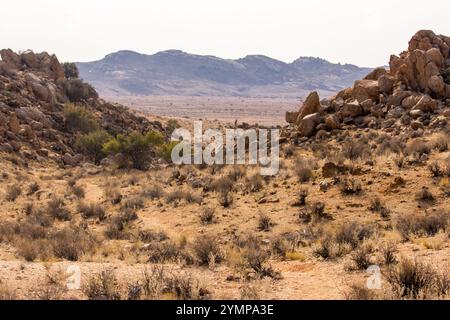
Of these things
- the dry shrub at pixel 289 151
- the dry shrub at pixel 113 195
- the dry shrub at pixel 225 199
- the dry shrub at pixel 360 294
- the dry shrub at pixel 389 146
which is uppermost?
the dry shrub at pixel 389 146

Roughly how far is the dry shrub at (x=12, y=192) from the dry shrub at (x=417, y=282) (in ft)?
57.9

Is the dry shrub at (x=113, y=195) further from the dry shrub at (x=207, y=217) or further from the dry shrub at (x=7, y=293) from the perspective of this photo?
the dry shrub at (x=7, y=293)

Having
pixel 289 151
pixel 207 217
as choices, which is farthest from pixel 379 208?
pixel 289 151

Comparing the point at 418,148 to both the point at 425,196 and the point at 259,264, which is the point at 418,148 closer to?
the point at 425,196

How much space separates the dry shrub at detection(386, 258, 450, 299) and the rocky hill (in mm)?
27735

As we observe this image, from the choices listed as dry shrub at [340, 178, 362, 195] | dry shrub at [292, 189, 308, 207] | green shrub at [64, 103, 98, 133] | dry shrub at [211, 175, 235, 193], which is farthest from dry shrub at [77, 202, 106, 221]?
green shrub at [64, 103, 98, 133]

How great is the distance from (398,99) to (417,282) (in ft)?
61.6

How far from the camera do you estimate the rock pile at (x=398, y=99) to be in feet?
73.6

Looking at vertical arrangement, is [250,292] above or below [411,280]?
below

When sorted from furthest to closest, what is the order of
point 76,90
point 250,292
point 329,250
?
point 76,90 → point 329,250 → point 250,292

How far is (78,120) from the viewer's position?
38125mm

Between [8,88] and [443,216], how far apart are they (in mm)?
35884

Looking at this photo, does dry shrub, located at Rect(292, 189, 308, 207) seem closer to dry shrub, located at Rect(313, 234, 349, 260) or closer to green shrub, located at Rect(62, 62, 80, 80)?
dry shrub, located at Rect(313, 234, 349, 260)

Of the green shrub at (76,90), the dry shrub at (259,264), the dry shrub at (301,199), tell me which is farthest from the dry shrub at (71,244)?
the green shrub at (76,90)
